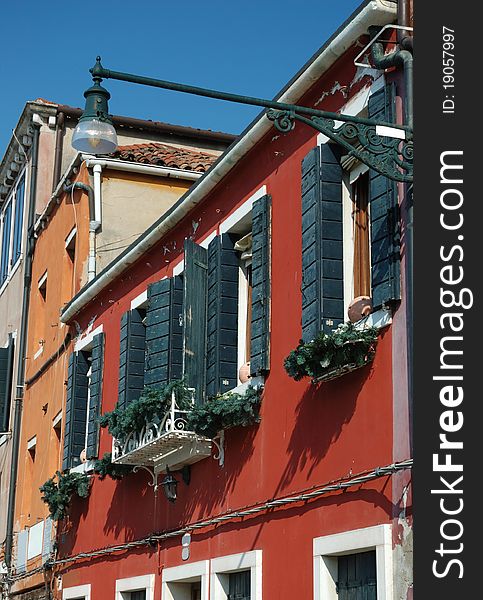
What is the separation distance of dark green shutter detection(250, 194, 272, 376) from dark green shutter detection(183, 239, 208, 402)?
121 cm

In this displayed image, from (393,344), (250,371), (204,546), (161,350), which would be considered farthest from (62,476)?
(393,344)

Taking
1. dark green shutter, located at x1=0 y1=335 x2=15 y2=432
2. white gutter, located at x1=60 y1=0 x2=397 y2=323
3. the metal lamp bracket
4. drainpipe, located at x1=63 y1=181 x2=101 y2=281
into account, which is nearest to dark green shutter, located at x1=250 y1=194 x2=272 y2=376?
white gutter, located at x1=60 y1=0 x2=397 y2=323

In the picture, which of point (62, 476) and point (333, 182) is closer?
point (333, 182)

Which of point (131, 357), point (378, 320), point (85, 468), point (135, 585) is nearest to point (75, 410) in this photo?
point (85, 468)

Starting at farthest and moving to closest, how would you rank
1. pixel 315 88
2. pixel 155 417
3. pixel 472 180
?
pixel 155 417
pixel 315 88
pixel 472 180

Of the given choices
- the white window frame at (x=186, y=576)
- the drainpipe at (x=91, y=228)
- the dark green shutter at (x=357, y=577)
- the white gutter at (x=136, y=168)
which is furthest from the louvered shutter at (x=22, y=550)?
the dark green shutter at (x=357, y=577)

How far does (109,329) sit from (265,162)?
472cm

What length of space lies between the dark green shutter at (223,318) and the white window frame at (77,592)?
4126 mm

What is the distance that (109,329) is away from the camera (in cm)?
1484

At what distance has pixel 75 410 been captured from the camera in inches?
609

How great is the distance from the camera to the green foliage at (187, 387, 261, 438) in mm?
10211

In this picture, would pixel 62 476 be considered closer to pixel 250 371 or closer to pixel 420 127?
pixel 250 371

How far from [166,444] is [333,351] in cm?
338

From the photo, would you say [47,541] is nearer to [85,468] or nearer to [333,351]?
[85,468]
